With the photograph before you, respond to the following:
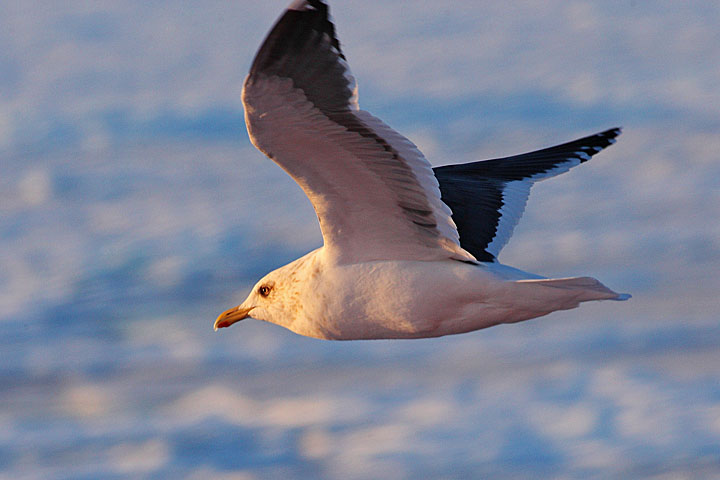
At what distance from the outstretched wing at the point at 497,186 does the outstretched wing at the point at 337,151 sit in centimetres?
74

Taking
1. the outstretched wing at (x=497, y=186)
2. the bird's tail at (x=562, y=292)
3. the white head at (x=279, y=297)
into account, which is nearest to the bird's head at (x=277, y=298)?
the white head at (x=279, y=297)

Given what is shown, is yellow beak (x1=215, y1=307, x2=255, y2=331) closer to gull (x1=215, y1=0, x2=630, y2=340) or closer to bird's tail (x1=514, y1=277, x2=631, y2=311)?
gull (x1=215, y1=0, x2=630, y2=340)

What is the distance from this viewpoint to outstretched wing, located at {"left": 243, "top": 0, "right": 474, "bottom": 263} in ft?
14.8

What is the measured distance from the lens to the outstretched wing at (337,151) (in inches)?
178

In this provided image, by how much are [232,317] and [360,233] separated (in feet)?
4.49

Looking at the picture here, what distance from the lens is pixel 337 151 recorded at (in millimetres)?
5113

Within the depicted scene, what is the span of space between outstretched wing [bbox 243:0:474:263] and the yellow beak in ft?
3.40

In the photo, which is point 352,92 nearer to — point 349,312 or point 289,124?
point 289,124

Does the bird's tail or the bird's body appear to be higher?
the bird's body

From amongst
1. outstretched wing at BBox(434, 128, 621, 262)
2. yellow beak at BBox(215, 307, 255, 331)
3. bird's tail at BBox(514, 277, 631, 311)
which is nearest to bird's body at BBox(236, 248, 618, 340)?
bird's tail at BBox(514, 277, 631, 311)

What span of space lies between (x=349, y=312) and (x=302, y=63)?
1567 mm

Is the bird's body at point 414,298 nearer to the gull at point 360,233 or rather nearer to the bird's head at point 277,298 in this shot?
the gull at point 360,233

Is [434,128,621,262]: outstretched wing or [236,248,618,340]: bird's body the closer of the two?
[236,248,618,340]: bird's body

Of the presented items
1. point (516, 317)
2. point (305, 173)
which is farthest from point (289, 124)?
point (516, 317)
